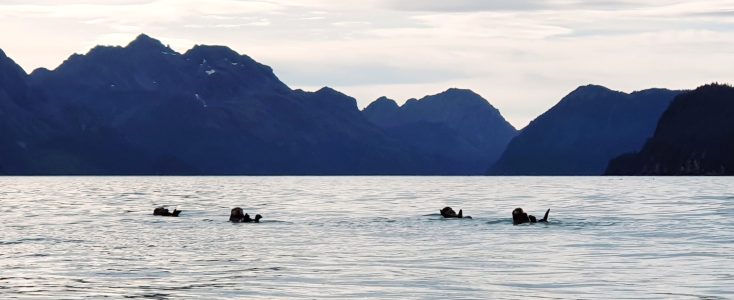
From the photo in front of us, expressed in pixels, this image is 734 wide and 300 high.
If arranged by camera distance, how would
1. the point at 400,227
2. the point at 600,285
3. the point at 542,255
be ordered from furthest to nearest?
1. the point at 400,227
2. the point at 542,255
3. the point at 600,285

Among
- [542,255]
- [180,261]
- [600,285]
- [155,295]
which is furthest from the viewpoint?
[542,255]

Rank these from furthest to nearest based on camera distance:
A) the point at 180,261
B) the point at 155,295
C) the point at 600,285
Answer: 1. the point at 180,261
2. the point at 600,285
3. the point at 155,295

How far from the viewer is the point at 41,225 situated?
205 feet

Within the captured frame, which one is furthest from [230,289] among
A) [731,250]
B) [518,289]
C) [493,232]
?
[493,232]

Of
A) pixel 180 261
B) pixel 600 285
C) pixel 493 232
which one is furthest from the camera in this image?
pixel 493 232

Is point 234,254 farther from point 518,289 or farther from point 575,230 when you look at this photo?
point 575,230

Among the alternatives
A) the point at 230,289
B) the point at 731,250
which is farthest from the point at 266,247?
the point at 731,250

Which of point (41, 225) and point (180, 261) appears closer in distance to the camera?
point (180, 261)

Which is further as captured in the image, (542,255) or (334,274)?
(542,255)

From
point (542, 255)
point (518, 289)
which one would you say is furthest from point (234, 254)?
point (518, 289)

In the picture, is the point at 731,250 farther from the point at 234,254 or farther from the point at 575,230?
the point at 234,254

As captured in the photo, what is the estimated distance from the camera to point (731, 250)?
43219mm

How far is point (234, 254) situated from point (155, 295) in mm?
13789

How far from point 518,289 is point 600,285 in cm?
263
